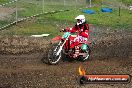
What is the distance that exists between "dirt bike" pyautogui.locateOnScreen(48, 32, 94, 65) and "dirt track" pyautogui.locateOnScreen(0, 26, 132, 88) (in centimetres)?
29

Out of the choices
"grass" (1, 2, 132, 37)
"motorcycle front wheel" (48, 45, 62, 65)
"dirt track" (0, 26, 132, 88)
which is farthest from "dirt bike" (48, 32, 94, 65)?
"grass" (1, 2, 132, 37)

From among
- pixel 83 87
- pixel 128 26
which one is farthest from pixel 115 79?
pixel 128 26

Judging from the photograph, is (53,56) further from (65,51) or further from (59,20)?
(59,20)

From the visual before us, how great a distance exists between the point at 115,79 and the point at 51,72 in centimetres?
261

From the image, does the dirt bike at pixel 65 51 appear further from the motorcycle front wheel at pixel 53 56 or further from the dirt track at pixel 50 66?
the dirt track at pixel 50 66

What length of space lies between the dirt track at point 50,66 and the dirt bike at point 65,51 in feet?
0.96

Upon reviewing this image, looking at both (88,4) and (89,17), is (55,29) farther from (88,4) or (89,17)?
(88,4)

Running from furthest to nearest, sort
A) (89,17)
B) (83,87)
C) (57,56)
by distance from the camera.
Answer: (89,17) → (57,56) → (83,87)

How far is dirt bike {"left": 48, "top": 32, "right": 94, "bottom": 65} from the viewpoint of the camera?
16234 mm

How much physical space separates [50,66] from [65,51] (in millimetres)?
1251

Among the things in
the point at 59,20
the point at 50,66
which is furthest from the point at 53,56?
the point at 59,20

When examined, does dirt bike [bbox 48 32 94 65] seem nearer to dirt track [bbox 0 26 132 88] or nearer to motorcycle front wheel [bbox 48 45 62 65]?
motorcycle front wheel [bbox 48 45 62 65]

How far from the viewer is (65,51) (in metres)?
17.0

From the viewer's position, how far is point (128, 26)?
26328 millimetres
